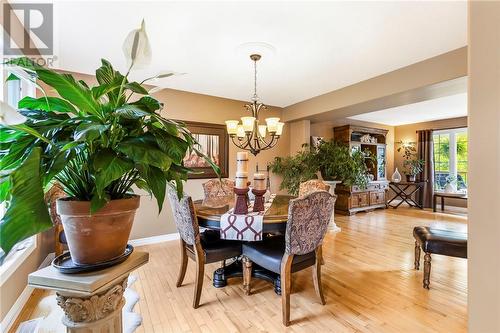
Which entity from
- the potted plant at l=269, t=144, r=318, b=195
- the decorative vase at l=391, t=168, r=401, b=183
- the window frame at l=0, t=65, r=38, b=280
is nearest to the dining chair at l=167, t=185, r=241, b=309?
the window frame at l=0, t=65, r=38, b=280

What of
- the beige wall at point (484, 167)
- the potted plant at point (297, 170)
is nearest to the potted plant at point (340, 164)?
the potted plant at point (297, 170)

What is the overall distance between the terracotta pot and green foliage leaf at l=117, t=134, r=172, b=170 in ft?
0.63

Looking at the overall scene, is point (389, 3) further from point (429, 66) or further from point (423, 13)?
point (429, 66)

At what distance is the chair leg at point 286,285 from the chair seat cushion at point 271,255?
5 cm

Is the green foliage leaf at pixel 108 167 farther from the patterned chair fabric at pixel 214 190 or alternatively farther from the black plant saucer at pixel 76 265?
the patterned chair fabric at pixel 214 190

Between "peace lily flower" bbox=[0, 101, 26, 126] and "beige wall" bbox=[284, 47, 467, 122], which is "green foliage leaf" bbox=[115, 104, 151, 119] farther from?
"beige wall" bbox=[284, 47, 467, 122]

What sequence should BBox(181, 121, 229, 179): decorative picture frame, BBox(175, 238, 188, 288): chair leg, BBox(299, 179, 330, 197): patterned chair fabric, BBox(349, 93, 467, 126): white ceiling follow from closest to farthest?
BBox(175, 238, 188, 288): chair leg, BBox(299, 179, 330, 197): patterned chair fabric, BBox(181, 121, 229, 179): decorative picture frame, BBox(349, 93, 467, 126): white ceiling

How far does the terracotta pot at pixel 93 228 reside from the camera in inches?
25.0

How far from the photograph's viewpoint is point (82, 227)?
645 mm

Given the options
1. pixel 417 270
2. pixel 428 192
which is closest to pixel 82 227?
pixel 417 270

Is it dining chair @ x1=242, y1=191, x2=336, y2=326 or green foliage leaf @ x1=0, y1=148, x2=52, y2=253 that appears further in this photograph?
dining chair @ x1=242, y1=191, x2=336, y2=326

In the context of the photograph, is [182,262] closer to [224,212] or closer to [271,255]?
[224,212]

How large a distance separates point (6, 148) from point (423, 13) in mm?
2669

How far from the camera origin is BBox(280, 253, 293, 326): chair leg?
178 centimetres
